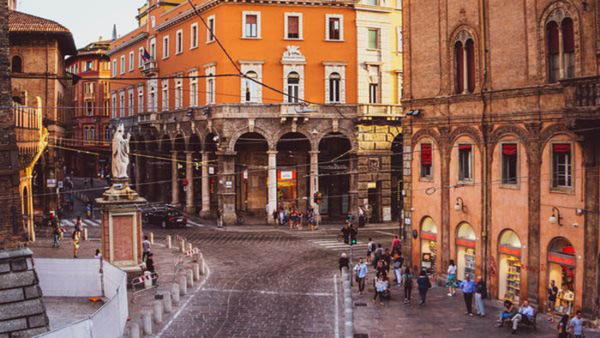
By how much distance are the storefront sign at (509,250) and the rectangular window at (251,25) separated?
2658 cm

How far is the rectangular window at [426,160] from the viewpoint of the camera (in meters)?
27.9

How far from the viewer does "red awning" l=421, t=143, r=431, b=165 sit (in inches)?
1097

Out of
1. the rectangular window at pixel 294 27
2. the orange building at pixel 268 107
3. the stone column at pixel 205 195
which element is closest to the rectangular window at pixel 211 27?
the orange building at pixel 268 107

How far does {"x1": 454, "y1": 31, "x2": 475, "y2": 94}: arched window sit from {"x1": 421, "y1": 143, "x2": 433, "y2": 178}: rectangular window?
8.99ft

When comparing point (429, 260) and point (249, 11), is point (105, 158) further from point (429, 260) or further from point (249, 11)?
point (429, 260)

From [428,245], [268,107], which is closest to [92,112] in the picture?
[268,107]

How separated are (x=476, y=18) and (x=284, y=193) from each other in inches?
988

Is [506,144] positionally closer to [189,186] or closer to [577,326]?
[577,326]

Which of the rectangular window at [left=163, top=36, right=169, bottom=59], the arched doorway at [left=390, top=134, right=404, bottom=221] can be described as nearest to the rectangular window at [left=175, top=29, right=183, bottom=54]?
the rectangular window at [left=163, top=36, right=169, bottom=59]

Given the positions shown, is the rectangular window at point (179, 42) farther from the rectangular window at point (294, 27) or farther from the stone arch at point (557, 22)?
the stone arch at point (557, 22)

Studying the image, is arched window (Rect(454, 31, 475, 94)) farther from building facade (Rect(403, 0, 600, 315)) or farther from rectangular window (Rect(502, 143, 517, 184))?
rectangular window (Rect(502, 143, 517, 184))

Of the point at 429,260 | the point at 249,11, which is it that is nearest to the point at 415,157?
the point at 429,260

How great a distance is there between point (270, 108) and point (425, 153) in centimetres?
1862

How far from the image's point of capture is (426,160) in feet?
91.9
